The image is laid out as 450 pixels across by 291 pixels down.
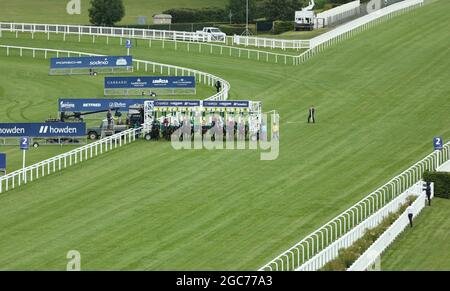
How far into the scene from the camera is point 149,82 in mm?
72250

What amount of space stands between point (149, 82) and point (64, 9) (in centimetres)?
4907

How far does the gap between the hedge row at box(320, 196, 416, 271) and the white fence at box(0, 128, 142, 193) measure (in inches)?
533

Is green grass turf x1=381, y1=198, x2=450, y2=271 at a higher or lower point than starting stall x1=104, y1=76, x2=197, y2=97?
lower

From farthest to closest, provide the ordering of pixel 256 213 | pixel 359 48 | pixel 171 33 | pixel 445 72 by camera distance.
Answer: pixel 171 33, pixel 359 48, pixel 445 72, pixel 256 213

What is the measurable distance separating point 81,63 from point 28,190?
3094cm

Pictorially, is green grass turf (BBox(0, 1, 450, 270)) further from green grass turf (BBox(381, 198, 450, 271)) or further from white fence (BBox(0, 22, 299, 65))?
white fence (BBox(0, 22, 299, 65))

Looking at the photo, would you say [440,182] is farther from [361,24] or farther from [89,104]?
[361,24]

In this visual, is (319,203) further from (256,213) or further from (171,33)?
(171,33)

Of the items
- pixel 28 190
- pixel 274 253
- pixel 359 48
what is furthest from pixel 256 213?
pixel 359 48

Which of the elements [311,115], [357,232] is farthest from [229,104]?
[357,232]

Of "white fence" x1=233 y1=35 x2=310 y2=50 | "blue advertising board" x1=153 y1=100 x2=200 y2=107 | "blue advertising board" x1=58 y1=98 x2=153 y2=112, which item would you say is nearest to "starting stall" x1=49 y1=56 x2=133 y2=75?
"white fence" x1=233 y1=35 x2=310 y2=50

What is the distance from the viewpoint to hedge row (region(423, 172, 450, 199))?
1847 inches

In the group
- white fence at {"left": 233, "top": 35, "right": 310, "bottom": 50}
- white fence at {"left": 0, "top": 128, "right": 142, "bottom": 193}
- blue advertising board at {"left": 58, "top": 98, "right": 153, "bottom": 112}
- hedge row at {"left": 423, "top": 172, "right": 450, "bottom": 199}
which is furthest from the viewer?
white fence at {"left": 233, "top": 35, "right": 310, "bottom": 50}

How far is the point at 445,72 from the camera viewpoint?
76.6m
